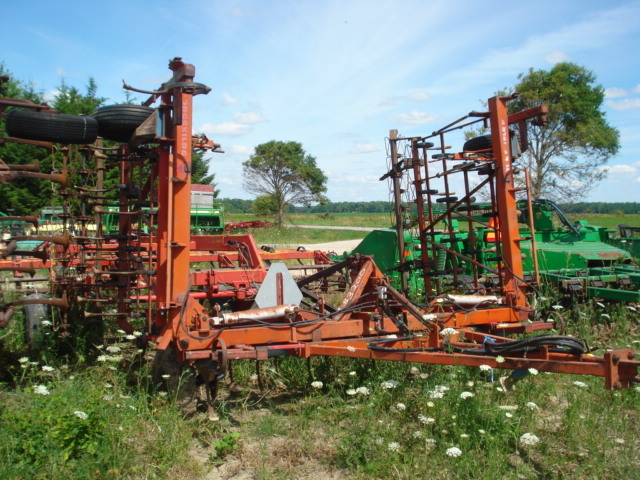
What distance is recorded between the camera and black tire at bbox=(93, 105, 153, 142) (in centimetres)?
530

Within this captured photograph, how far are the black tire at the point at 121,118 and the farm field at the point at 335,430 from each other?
7.77ft

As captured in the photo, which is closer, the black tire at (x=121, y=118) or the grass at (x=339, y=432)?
the grass at (x=339, y=432)

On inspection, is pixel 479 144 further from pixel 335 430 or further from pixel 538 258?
pixel 335 430

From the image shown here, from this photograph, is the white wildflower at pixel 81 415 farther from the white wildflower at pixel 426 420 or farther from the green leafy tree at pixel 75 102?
the green leafy tree at pixel 75 102

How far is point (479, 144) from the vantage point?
7.03 meters

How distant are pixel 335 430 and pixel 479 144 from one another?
437 cm

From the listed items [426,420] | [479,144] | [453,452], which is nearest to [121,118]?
[426,420]

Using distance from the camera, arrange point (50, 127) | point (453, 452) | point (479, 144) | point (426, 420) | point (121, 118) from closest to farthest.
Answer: point (453, 452) < point (426, 420) < point (50, 127) < point (121, 118) < point (479, 144)

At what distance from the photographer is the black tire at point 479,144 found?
273 inches

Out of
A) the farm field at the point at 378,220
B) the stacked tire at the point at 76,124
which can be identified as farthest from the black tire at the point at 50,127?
the farm field at the point at 378,220

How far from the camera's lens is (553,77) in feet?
75.5

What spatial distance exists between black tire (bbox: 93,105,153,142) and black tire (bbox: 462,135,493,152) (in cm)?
408

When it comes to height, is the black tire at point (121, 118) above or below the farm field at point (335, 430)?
above

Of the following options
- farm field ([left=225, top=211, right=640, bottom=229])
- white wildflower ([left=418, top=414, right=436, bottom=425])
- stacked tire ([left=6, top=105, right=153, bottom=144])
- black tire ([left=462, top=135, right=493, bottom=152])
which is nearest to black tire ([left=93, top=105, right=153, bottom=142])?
stacked tire ([left=6, top=105, right=153, bottom=144])
